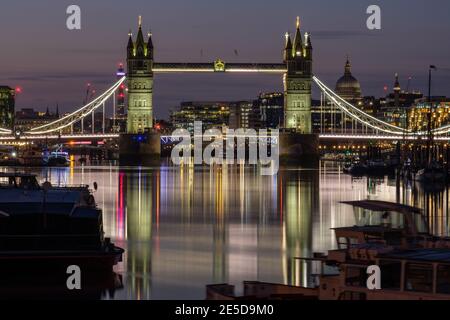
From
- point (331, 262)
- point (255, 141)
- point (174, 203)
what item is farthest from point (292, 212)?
point (255, 141)

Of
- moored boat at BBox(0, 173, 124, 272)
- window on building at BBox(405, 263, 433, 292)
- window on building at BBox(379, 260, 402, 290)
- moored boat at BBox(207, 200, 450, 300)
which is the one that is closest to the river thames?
moored boat at BBox(0, 173, 124, 272)

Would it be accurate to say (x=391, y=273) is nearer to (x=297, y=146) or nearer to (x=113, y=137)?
(x=297, y=146)

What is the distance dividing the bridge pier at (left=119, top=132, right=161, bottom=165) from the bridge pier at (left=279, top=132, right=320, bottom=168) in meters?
13.4

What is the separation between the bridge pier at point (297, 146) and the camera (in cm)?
→ 12762

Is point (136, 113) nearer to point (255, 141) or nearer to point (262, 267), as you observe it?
point (255, 141)

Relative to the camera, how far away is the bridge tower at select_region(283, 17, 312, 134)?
12888 cm

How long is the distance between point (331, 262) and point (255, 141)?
436 feet

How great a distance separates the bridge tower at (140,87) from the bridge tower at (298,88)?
14.7 m

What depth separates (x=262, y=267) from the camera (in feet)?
89.4

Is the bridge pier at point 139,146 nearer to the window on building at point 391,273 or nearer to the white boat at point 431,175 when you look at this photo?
the white boat at point 431,175

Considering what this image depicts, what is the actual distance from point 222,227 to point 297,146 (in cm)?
8888

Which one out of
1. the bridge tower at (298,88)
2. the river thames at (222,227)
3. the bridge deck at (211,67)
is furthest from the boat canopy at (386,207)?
the bridge tower at (298,88)

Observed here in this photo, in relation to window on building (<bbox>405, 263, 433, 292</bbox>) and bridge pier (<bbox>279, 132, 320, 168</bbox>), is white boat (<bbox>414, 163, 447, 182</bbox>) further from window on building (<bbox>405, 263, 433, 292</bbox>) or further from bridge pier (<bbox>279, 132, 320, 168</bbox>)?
window on building (<bbox>405, 263, 433, 292</bbox>)

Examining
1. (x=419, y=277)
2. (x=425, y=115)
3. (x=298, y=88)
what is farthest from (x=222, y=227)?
(x=425, y=115)
